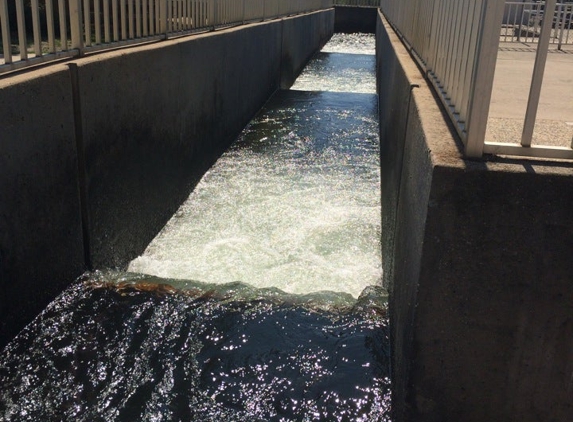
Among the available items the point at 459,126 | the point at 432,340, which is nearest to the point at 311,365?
the point at 432,340

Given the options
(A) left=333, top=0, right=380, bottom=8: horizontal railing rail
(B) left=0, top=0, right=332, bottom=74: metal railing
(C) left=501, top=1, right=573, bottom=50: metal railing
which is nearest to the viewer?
(B) left=0, top=0, right=332, bottom=74: metal railing

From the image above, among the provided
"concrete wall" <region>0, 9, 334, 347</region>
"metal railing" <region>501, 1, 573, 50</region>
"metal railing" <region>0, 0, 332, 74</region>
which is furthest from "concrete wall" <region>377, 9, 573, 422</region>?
"metal railing" <region>501, 1, 573, 50</region>

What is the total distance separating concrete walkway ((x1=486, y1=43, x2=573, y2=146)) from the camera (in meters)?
3.33

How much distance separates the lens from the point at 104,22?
5789mm

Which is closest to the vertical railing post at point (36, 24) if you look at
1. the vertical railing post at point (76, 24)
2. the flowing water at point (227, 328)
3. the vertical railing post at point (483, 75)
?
Answer: the vertical railing post at point (76, 24)

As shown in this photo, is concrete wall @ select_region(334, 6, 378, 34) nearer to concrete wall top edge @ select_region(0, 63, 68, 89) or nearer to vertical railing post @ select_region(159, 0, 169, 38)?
vertical railing post @ select_region(159, 0, 169, 38)

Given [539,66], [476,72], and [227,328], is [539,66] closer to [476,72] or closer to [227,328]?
[476,72]

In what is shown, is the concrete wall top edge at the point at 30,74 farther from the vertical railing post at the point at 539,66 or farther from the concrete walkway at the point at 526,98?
the vertical railing post at the point at 539,66

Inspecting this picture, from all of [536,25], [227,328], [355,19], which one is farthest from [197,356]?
[355,19]

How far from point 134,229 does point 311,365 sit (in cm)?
263

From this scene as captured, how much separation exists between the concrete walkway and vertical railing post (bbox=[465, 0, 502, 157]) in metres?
0.50

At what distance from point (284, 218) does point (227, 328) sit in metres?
2.62

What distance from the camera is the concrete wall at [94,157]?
402cm

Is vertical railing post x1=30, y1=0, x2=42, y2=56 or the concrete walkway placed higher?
vertical railing post x1=30, y1=0, x2=42, y2=56
